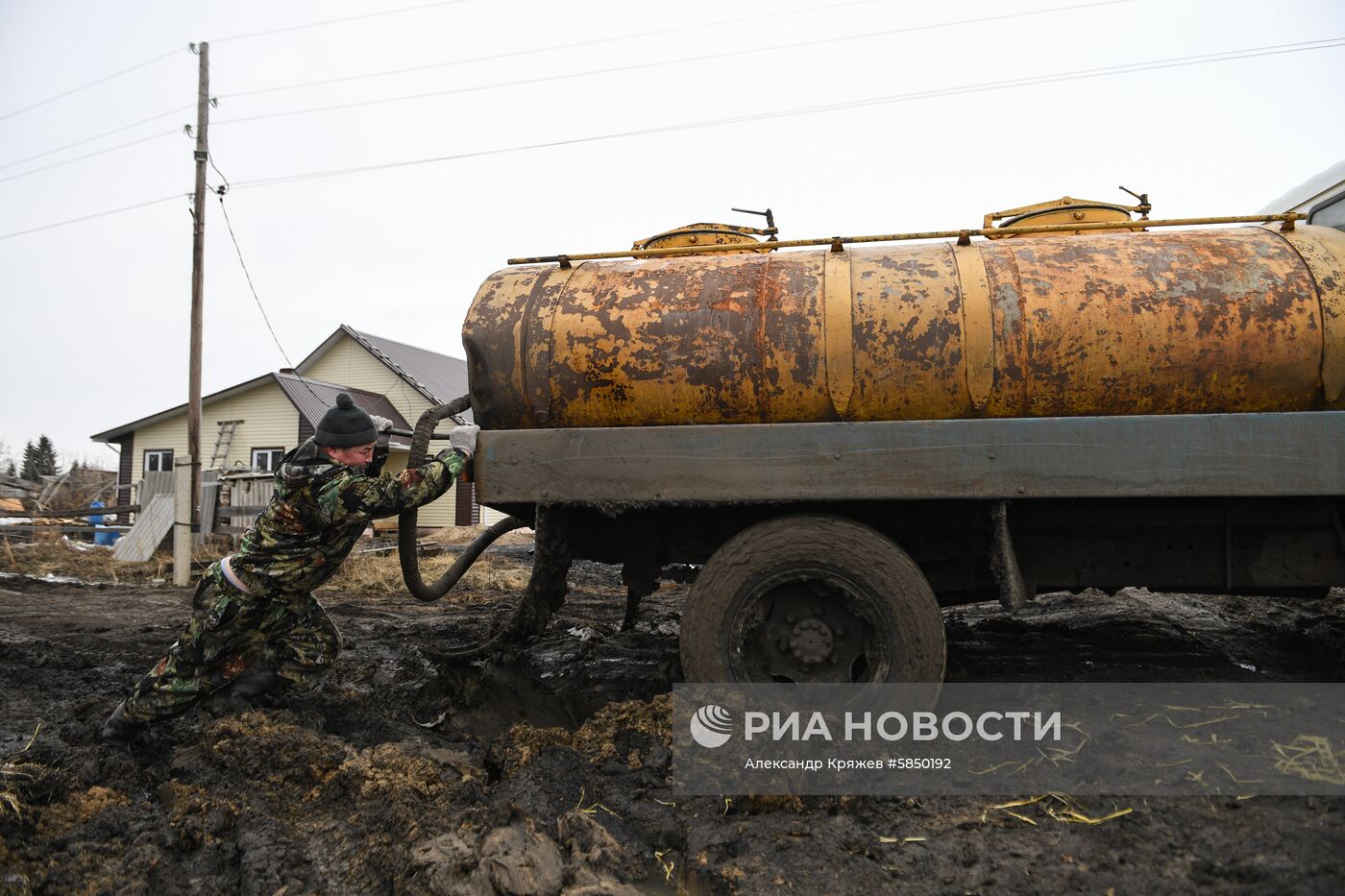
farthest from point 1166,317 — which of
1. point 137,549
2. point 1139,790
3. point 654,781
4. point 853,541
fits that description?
point 137,549

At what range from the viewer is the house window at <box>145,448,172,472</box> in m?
23.3

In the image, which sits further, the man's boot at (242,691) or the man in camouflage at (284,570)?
the man's boot at (242,691)

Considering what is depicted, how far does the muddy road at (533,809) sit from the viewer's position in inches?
98.3

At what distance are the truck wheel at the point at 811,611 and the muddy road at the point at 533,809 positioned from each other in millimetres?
493

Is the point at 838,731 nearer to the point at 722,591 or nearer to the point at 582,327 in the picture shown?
the point at 722,591

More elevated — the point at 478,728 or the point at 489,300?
the point at 489,300

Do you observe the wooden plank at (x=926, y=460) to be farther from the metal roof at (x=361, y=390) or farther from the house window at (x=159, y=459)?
the house window at (x=159, y=459)

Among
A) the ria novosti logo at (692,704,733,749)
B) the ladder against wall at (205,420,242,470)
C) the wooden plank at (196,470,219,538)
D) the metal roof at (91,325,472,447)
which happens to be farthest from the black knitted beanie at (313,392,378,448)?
the ladder against wall at (205,420,242,470)

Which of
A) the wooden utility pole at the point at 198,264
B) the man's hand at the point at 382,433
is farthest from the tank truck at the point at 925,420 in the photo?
the wooden utility pole at the point at 198,264

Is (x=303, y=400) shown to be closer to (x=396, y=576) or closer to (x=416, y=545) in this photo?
(x=396, y=576)

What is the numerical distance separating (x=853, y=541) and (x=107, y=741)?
11.4 ft

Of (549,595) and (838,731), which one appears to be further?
(549,595)

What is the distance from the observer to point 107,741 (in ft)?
12.2

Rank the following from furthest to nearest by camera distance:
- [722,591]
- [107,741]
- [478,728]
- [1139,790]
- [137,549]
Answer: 1. [137,549]
2. [478,728]
3. [107,741]
4. [722,591]
5. [1139,790]
